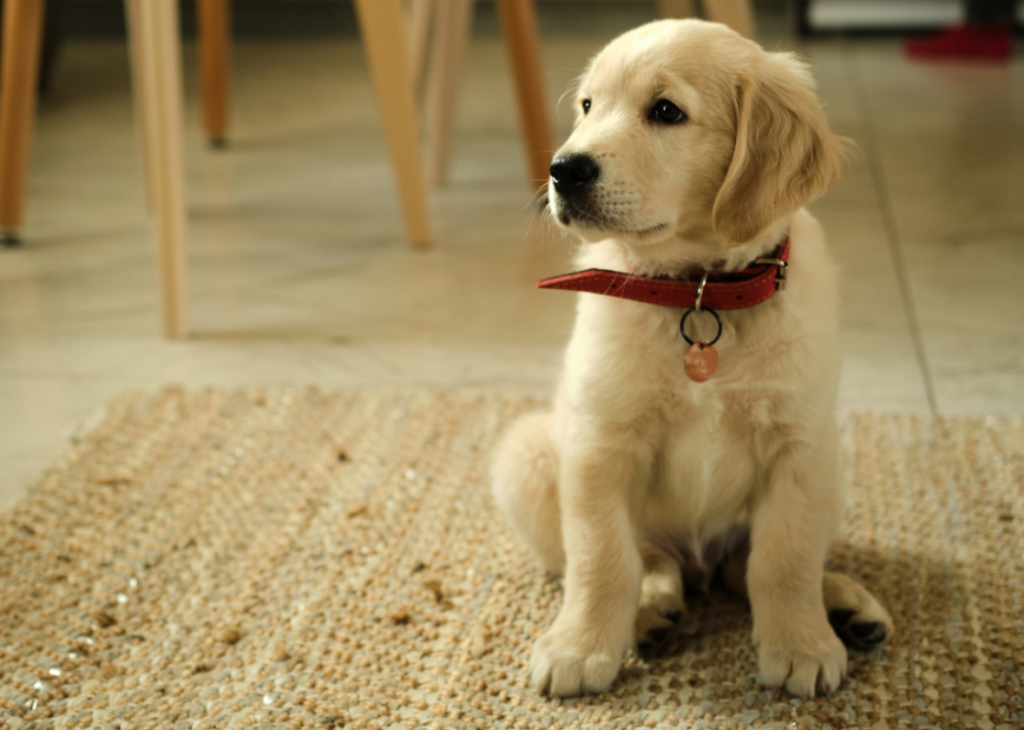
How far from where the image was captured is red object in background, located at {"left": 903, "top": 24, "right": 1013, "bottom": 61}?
4.13 m

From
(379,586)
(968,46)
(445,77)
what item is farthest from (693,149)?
(968,46)

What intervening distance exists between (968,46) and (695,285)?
148 inches

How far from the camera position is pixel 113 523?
149cm

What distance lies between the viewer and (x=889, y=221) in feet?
8.66

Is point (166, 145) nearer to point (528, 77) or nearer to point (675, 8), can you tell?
point (528, 77)

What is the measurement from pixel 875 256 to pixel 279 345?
56.5 inches

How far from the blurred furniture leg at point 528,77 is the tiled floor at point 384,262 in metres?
0.18

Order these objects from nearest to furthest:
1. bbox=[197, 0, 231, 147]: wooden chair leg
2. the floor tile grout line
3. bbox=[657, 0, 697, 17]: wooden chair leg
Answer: the floor tile grout line
bbox=[657, 0, 697, 17]: wooden chair leg
bbox=[197, 0, 231, 147]: wooden chair leg

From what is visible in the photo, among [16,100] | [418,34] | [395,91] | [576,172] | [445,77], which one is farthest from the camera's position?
[418,34]

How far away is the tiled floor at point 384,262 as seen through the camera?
1.94 m

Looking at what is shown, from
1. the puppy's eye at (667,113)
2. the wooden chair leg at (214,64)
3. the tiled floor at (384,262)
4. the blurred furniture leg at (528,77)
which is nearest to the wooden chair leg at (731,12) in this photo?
the blurred furniture leg at (528,77)

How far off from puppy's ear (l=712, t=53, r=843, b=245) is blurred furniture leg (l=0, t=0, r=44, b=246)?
2.05 metres

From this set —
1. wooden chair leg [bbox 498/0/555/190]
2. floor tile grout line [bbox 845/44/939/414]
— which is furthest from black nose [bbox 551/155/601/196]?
wooden chair leg [bbox 498/0/555/190]

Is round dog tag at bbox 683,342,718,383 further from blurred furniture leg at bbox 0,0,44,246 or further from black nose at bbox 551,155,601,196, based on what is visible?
blurred furniture leg at bbox 0,0,44,246
